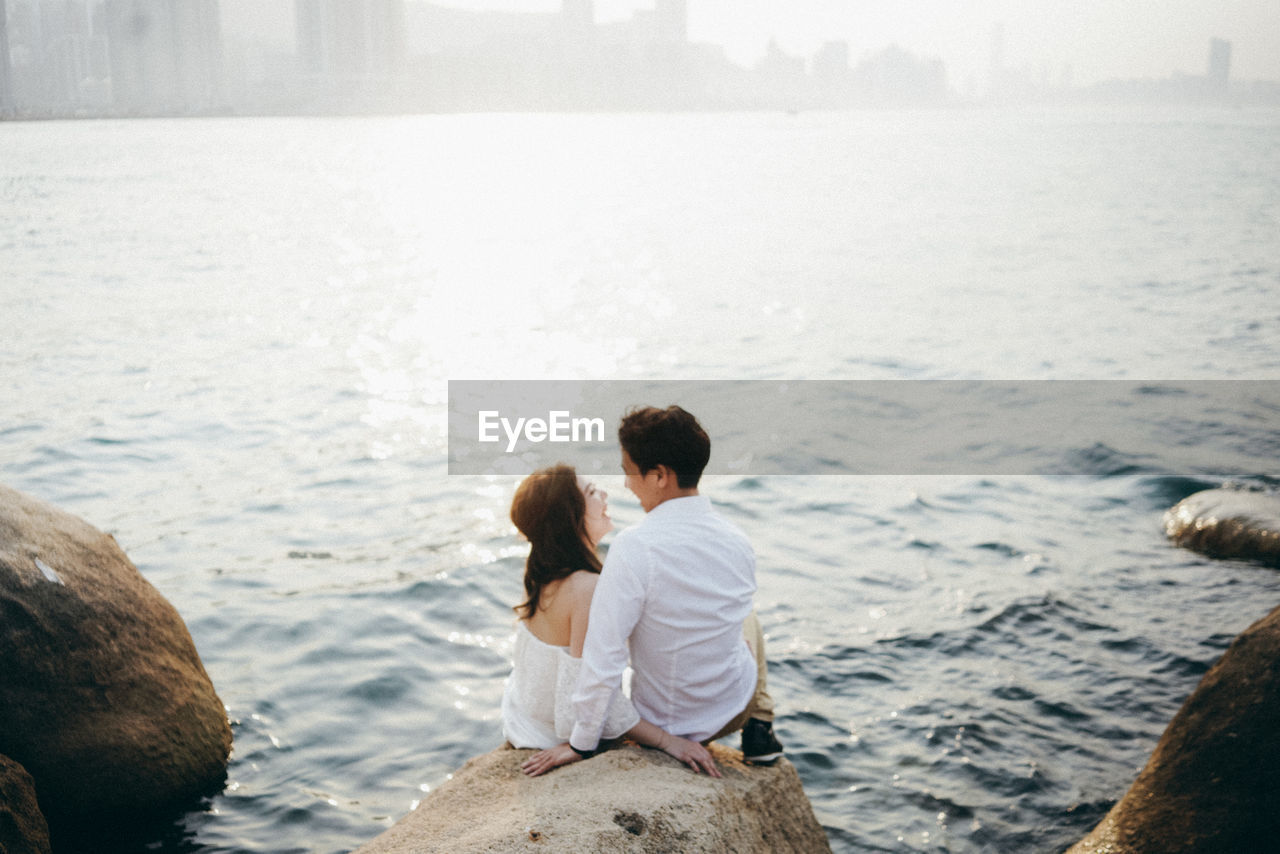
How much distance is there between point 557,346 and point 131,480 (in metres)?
9.48

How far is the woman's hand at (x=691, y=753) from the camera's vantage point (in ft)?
12.6

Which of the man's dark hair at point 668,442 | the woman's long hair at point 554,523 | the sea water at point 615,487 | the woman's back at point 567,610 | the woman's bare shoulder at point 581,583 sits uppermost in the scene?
the man's dark hair at point 668,442

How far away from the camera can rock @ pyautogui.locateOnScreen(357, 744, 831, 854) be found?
331 centimetres

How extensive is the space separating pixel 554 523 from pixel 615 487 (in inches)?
292

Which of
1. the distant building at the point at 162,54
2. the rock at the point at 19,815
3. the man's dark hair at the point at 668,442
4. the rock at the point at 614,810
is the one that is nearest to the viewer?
the rock at the point at 614,810

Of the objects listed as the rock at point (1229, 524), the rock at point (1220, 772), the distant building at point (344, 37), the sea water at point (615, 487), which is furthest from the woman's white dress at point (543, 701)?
the distant building at point (344, 37)

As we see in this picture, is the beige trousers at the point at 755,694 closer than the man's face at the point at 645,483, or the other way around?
the man's face at the point at 645,483

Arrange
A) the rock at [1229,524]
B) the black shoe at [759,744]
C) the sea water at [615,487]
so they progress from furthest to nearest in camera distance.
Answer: the rock at [1229,524]
the sea water at [615,487]
the black shoe at [759,744]

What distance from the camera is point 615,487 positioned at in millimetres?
11289

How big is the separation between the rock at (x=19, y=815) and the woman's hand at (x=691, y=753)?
2546 millimetres

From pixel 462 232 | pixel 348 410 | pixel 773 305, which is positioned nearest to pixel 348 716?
pixel 348 410

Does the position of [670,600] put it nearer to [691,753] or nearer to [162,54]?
[691,753]

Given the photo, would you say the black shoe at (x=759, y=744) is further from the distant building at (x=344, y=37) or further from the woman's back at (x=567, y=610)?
the distant building at (x=344, y=37)

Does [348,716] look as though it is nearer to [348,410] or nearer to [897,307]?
[348,410]
